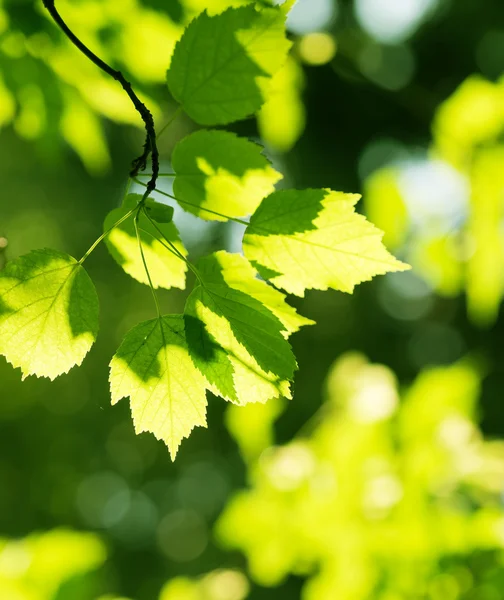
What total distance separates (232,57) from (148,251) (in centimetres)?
27

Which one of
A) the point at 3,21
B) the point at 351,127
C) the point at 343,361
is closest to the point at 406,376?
the point at 351,127

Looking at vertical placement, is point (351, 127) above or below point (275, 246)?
above

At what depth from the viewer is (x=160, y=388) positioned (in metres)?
0.61

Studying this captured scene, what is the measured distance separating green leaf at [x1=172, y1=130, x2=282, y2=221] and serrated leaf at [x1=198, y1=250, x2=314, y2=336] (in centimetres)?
7

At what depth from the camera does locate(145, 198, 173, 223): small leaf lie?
2.15 ft

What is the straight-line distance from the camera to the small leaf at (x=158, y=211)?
656 millimetres

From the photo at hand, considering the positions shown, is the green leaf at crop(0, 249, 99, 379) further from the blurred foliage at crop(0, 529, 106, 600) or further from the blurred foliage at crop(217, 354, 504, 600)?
the blurred foliage at crop(217, 354, 504, 600)

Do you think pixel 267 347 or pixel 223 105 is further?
pixel 223 105

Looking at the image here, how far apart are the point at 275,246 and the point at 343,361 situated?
159 centimetres

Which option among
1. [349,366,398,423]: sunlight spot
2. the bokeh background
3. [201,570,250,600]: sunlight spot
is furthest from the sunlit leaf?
[201,570,250,600]: sunlight spot

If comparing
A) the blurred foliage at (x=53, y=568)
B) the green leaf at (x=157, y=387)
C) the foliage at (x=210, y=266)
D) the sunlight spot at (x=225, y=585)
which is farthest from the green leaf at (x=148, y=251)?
the sunlight spot at (x=225, y=585)

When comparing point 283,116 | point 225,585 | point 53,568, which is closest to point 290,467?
point 225,585

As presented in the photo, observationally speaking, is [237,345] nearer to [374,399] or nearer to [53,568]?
[53,568]

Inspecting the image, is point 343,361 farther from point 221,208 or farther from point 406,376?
point 406,376
